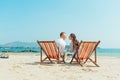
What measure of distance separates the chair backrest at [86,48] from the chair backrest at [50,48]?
2.78 feet

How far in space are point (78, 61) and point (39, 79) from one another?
3562mm

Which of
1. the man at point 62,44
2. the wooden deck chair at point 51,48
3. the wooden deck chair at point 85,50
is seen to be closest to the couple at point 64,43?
the man at point 62,44

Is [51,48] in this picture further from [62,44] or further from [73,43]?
[73,43]

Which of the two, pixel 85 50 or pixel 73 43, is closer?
pixel 85 50

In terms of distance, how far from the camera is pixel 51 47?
9.99m

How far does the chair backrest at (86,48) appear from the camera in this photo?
956cm

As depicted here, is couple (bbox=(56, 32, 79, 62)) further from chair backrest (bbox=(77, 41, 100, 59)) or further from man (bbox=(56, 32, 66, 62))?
chair backrest (bbox=(77, 41, 100, 59))

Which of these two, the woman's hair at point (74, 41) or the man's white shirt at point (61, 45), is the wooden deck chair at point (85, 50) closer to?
the woman's hair at point (74, 41)

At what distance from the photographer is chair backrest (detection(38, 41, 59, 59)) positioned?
9904 millimetres

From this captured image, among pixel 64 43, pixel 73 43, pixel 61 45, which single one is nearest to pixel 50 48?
pixel 61 45

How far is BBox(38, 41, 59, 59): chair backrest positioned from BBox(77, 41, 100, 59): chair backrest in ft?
2.78

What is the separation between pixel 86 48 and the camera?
970cm

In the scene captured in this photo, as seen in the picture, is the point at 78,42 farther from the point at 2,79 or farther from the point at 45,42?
the point at 2,79

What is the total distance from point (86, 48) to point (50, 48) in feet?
4.30
